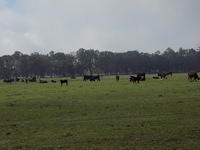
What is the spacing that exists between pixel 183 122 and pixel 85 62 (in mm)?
173397

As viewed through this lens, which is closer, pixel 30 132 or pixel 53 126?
pixel 30 132

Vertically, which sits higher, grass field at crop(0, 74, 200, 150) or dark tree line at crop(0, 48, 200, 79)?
dark tree line at crop(0, 48, 200, 79)

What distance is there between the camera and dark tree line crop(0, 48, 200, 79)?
16562cm

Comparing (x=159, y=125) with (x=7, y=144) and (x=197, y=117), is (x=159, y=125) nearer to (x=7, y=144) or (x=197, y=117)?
(x=197, y=117)

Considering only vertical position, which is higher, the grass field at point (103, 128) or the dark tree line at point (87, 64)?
the dark tree line at point (87, 64)

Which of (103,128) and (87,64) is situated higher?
(87,64)

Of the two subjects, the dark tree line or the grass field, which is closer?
the grass field

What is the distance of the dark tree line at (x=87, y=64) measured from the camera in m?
166

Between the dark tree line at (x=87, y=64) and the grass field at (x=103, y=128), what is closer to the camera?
the grass field at (x=103, y=128)

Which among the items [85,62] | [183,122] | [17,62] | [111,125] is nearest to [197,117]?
[183,122]

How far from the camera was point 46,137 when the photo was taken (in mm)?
13984

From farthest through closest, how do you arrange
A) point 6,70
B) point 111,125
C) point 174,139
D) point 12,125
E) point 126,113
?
point 6,70 < point 126,113 < point 12,125 < point 111,125 < point 174,139

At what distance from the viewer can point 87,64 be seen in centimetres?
18525

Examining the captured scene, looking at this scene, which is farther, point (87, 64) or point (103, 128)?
point (87, 64)
